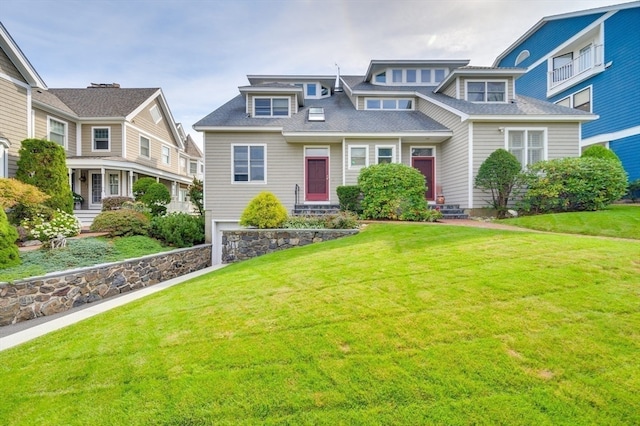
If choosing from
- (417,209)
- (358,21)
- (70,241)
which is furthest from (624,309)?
(358,21)

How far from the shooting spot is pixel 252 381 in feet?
8.23

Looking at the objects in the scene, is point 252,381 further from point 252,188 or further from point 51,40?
point 51,40

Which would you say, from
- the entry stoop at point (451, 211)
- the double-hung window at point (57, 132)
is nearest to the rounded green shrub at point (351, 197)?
the entry stoop at point (451, 211)

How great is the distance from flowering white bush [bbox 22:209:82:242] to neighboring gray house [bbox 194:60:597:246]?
4914mm

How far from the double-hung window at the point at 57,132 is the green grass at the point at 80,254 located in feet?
35.4

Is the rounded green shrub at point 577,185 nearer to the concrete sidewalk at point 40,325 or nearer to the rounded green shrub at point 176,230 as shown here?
the rounded green shrub at point 176,230

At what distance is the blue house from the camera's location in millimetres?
14039

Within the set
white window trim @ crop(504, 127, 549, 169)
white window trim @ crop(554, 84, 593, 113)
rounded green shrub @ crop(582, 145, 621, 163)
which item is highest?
white window trim @ crop(554, 84, 593, 113)

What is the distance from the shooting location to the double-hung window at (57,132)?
1507 centimetres

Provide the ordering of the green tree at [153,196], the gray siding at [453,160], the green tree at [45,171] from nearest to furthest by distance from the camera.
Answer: the green tree at [45,171] < the gray siding at [453,160] < the green tree at [153,196]

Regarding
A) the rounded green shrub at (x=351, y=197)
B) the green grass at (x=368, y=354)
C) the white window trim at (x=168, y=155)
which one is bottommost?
the green grass at (x=368, y=354)

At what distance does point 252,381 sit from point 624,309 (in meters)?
3.90

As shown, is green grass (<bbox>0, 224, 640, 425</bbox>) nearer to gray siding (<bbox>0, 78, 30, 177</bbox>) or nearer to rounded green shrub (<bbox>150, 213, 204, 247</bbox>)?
rounded green shrub (<bbox>150, 213, 204, 247</bbox>)

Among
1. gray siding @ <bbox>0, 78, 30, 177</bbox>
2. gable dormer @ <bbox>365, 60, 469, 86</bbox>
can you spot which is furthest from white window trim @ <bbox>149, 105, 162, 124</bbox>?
gable dormer @ <bbox>365, 60, 469, 86</bbox>
